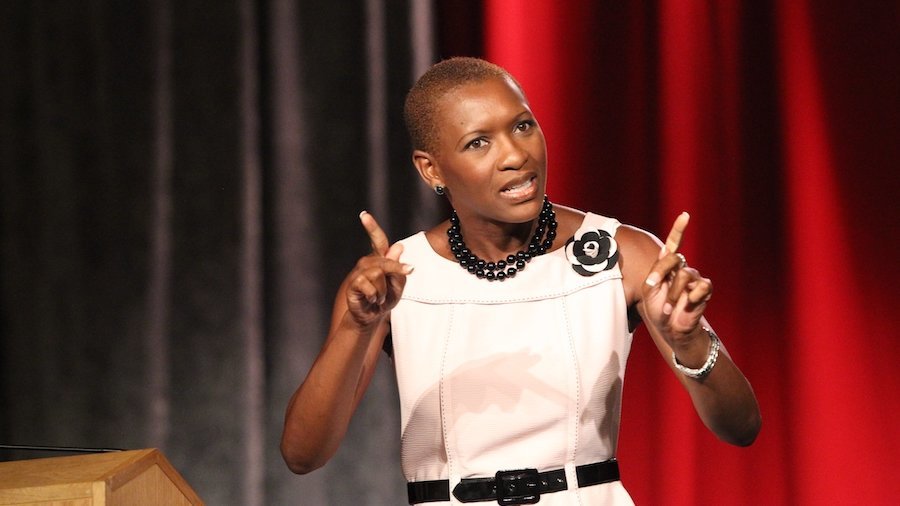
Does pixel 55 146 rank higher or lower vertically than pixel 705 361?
higher

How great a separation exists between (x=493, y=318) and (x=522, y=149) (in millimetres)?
284

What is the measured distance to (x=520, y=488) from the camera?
1.64m

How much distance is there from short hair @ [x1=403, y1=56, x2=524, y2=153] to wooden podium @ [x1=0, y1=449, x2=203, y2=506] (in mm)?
671

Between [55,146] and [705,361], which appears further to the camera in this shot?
[55,146]

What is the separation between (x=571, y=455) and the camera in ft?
5.50

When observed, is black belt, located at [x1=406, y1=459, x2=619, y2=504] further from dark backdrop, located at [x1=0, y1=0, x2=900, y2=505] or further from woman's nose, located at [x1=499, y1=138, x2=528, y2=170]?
dark backdrop, located at [x1=0, y1=0, x2=900, y2=505]

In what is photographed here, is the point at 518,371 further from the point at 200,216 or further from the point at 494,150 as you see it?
the point at 200,216

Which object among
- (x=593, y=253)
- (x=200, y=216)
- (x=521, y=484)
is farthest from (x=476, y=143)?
(x=200, y=216)

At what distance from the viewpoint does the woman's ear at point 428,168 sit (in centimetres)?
181

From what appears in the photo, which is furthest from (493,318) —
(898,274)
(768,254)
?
(898,274)

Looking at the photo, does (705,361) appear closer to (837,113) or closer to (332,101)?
(837,113)

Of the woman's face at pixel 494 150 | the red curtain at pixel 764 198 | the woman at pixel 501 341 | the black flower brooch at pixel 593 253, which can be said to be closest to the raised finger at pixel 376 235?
the woman at pixel 501 341

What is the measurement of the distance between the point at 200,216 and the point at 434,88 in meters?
1.19

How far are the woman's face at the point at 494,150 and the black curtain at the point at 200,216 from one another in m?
1.00
